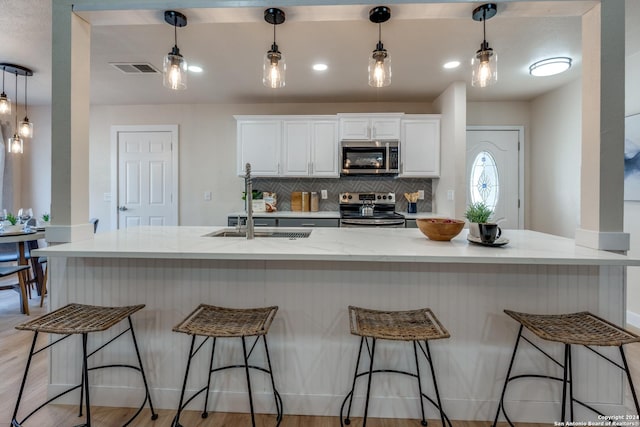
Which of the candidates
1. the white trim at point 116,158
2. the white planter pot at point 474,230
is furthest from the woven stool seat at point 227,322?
the white trim at point 116,158

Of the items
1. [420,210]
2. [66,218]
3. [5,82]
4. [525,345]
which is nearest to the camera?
[525,345]

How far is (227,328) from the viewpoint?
1362 millimetres

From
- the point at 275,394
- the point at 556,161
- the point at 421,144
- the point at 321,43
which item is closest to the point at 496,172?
the point at 556,161

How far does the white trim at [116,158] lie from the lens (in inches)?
172

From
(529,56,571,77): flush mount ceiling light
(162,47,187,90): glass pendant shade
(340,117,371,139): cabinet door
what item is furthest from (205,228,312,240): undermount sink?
(529,56,571,77): flush mount ceiling light

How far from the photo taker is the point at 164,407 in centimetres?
170

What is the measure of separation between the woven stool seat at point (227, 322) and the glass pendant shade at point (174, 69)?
126 centimetres

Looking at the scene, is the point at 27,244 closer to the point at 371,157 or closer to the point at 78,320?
the point at 78,320

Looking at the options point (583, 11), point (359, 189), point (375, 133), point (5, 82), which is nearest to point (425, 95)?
point (375, 133)

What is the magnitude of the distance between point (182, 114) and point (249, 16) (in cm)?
299

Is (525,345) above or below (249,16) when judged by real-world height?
below

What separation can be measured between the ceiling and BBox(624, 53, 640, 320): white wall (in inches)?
6.8

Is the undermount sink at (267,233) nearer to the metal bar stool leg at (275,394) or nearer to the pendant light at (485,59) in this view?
the metal bar stool leg at (275,394)

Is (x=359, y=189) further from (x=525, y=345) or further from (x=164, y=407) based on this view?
(x=164, y=407)
